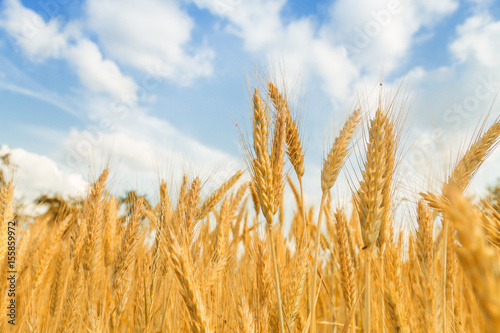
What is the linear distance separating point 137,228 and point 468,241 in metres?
2.20

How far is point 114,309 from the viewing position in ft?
7.32

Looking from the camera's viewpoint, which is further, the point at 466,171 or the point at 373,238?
the point at 466,171

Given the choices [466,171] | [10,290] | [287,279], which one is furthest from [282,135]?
[10,290]

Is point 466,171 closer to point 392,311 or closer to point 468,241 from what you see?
point 392,311

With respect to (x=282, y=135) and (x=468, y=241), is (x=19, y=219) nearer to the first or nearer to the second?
(x=282, y=135)

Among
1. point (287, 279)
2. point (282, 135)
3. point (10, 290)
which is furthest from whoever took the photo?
point (10, 290)

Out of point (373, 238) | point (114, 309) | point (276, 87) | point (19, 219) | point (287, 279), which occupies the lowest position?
point (114, 309)

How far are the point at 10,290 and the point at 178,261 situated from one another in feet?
9.37

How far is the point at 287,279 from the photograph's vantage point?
2064 millimetres

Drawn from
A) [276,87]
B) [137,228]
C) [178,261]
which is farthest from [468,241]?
[137,228]

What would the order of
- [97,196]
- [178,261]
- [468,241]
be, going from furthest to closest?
1. [97,196]
2. [178,261]
3. [468,241]

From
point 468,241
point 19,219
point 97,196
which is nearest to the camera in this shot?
point 468,241

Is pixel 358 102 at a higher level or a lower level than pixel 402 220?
higher

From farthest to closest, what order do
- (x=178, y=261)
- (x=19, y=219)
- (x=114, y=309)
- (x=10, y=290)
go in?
(x=19, y=219) → (x=10, y=290) → (x=114, y=309) → (x=178, y=261)
